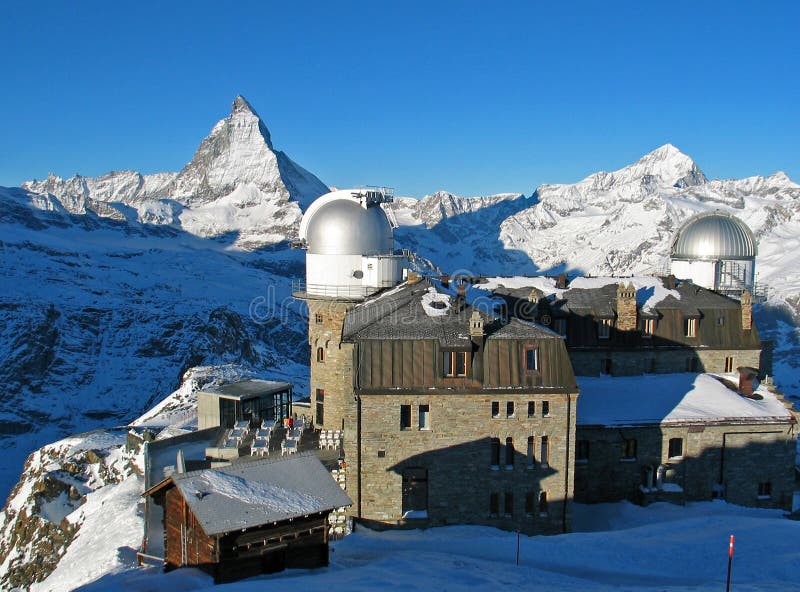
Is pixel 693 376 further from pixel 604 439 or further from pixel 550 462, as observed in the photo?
pixel 550 462

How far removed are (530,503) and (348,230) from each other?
61.0 ft

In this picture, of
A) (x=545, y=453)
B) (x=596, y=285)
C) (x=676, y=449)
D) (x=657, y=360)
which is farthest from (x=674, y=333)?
(x=545, y=453)

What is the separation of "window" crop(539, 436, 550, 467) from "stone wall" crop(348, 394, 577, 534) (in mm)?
105

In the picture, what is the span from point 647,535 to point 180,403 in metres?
52.8

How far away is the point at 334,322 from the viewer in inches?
1564

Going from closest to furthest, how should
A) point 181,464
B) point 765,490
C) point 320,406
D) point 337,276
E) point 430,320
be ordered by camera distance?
1. point 430,320
2. point 181,464
3. point 765,490
4. point 337,276
5. point 320,406

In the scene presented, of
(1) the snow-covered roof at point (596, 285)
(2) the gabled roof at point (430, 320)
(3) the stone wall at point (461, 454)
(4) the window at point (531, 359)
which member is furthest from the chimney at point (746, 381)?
(4) the window at point (531, 359)

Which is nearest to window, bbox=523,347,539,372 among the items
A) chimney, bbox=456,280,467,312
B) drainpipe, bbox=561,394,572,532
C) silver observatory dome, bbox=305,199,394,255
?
drainpipe, bbox=561,394,572,532

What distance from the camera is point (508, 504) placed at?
3123cm

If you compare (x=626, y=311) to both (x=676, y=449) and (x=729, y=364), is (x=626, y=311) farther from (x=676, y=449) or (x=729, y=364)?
(x=676, y=449)

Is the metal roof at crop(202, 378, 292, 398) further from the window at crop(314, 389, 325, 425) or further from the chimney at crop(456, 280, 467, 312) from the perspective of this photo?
the chimney at crop(456, 280, 467, 312)

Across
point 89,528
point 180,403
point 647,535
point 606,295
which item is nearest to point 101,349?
Result: point 180,403

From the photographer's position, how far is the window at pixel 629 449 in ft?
117

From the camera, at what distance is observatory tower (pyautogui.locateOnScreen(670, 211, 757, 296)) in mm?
52844
